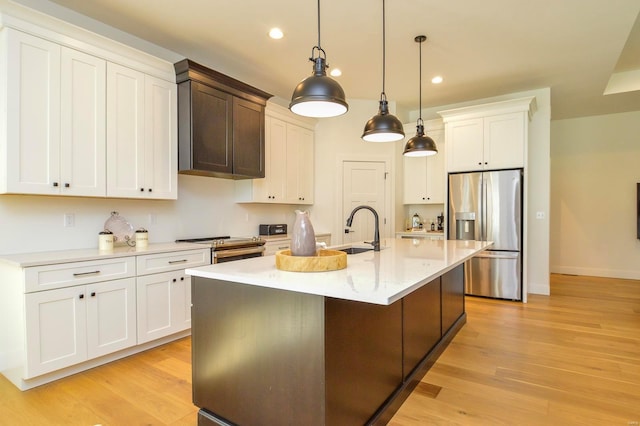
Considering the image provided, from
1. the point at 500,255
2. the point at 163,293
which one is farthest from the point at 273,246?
the point at 500,255

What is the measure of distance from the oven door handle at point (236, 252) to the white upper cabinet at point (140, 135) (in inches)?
27.9

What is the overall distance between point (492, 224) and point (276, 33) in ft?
11.7

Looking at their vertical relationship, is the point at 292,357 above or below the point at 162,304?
above

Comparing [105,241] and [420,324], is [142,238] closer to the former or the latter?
[105,241]

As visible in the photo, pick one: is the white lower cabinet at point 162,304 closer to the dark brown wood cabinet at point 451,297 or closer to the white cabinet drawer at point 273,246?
the white cabinet drawer at point 273,246

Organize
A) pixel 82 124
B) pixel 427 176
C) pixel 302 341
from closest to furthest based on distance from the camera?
pixel 302 341 < pixel 82 124 < pixel 427 176

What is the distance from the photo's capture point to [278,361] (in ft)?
5.24

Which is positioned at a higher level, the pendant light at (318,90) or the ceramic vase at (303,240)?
the pendant light at (318,90)

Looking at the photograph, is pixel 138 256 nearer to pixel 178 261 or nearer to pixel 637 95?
pixel 178 261

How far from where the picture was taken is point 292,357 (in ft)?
5.09

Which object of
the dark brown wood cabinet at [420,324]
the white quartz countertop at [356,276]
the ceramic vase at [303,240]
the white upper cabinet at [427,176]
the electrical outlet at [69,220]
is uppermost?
the white upper cabinet at [427,176]

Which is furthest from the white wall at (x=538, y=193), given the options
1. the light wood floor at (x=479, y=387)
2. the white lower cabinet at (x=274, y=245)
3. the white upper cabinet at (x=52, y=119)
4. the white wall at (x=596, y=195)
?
the white upper cabinet at (x=52, y=119)

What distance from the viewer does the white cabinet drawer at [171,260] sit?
2.89 meters

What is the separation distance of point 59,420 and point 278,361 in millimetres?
1444
